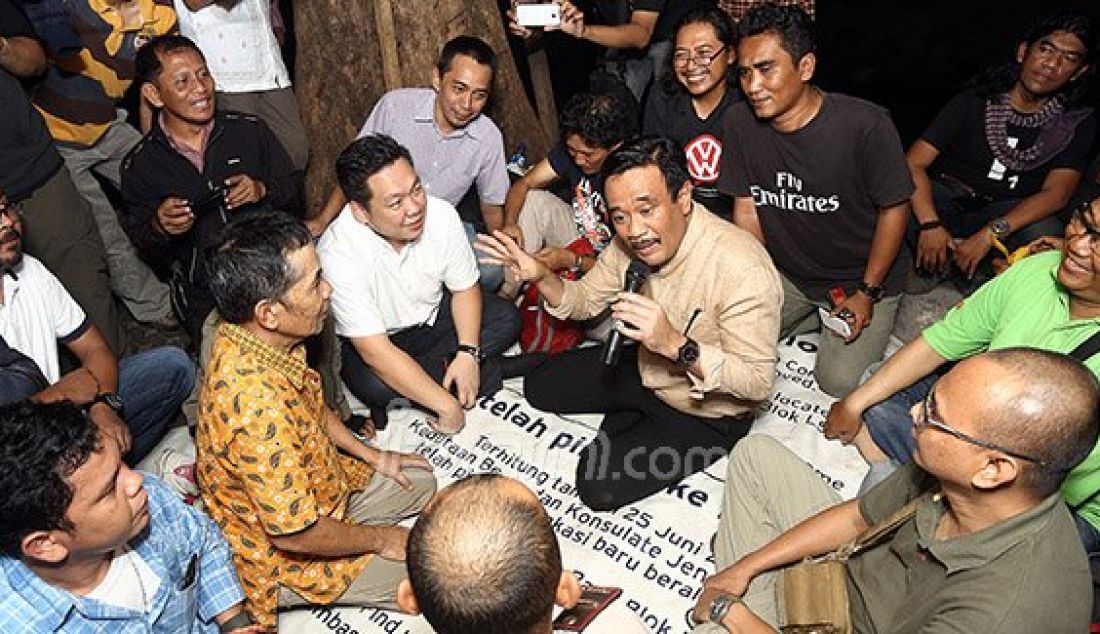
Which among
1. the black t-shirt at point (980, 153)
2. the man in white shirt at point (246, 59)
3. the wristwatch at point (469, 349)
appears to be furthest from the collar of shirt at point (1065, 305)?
the man in white shirt at point (246, 59)

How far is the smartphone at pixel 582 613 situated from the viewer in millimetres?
1764

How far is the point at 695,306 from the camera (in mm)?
2803

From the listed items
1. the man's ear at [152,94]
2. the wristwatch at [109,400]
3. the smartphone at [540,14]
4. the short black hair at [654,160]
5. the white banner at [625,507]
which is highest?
the smartphone at [540,14]

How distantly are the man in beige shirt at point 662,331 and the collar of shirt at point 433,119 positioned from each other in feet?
2.41

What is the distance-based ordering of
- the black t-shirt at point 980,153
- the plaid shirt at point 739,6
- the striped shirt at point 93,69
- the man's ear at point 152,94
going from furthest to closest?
the plaid shirt at point 739,6 < the black t-shirt at point 980,153 < the striped shirt at point 93,69 < the man's ear at point 152,94

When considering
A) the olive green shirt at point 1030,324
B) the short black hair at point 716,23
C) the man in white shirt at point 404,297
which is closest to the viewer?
the olive green shirt at point 1030,324

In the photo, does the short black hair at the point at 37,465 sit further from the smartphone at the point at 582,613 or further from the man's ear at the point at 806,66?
the man's ear at the point at 806,66

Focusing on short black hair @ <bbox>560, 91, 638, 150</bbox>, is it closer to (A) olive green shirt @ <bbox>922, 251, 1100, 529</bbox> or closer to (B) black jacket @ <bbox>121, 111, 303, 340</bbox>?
(B) black jacket @ <bbox>121, 111, 303, 340</bbox>

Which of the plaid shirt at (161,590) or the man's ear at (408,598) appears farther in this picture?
the plaid shirt at (161,590)

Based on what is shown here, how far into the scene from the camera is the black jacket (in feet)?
10.7

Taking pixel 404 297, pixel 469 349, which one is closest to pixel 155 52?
pixel 404 297

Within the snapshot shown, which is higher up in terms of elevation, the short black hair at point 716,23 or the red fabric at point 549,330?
the short black hair at point 716,23

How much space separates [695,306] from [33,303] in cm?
201

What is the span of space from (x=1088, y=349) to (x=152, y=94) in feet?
9.99
